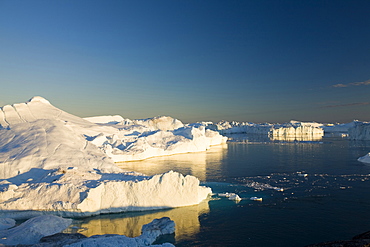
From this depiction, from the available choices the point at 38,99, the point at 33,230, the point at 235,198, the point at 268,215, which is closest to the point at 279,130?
the point at 38,99

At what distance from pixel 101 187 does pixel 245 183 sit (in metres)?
8.69

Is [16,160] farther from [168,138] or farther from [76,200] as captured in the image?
[168,138]

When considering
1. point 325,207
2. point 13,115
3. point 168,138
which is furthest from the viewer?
point 168,138

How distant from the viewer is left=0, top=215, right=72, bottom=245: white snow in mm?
8534

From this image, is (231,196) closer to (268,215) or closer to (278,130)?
(268,215)

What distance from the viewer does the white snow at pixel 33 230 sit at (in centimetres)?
853

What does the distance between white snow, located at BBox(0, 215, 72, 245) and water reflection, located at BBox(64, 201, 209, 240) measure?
412mm

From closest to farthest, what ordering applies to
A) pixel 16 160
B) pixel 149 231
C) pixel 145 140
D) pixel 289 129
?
pixel 149 231 < pixel 16 160 < pixel 145 140 < pixel 289 129

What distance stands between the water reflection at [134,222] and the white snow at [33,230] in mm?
412

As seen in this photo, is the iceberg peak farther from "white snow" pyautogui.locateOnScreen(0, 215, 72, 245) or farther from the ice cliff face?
the ice cliff face

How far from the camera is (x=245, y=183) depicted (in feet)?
55.3

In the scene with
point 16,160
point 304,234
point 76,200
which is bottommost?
point 304,234

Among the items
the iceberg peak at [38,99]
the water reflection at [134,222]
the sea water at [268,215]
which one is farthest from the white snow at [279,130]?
the water reflection at [134,222]

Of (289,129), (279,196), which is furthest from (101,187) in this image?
(289,129)
